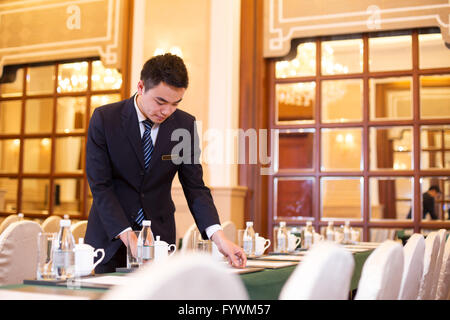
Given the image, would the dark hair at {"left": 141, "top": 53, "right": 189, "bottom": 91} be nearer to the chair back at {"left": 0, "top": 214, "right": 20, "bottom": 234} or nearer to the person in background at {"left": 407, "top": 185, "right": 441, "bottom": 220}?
the chair back at {"left": 0, "top": 214, "right": 20, "bottom": 234}

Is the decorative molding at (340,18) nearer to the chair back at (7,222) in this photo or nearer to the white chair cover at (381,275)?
the chair back at (7,222)

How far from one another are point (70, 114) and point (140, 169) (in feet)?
12.9

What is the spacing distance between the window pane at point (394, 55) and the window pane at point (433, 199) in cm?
97

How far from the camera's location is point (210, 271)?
70cm

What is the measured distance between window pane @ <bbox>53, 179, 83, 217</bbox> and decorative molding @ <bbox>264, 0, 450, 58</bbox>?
2.31 meters

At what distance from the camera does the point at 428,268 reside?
228cm

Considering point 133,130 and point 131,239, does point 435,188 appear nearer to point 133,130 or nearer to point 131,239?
point 133,130

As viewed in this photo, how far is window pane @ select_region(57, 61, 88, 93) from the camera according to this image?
20.1ft

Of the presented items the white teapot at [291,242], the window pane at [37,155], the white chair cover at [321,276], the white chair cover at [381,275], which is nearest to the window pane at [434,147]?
the white teapot at [291,242]

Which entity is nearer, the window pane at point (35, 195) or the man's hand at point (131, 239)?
the man's hand at point (131, 239)

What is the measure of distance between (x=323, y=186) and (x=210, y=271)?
464cm

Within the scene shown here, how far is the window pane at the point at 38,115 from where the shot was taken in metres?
6.30

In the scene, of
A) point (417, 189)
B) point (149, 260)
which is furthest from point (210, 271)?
point (417, 189)

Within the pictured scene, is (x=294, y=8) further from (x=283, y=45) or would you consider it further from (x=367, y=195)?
(x=367, y=195)
